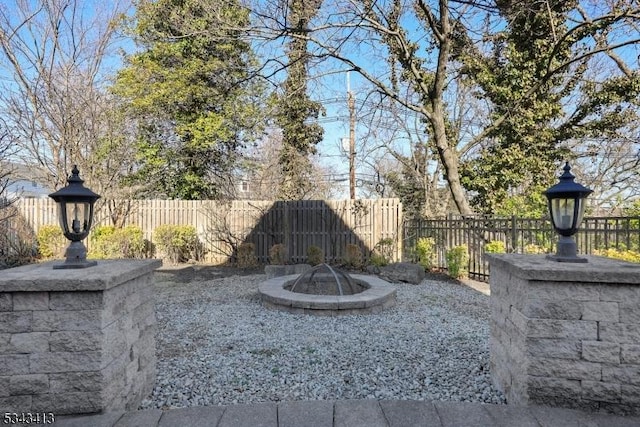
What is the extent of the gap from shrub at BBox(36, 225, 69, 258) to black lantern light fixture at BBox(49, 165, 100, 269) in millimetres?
8113

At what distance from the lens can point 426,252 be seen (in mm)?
7949

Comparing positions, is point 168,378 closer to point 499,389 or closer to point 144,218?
point 499,389

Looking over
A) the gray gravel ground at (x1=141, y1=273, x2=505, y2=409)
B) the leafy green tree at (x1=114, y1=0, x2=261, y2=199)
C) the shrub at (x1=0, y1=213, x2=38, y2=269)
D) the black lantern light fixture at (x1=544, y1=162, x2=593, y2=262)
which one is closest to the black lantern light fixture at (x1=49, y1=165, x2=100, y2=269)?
the gray gravel ground at (x1=141, y1=273, x2=505, y2=409)

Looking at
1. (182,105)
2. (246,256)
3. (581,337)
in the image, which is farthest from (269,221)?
(581,337)

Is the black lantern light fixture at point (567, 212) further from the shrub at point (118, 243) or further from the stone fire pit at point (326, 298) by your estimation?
the shrub at point (118, 243)

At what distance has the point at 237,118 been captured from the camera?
1390cm

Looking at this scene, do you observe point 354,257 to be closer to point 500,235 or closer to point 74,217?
point 500,235

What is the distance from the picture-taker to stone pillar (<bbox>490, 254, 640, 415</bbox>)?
6.78 feet

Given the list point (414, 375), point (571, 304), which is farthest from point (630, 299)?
point (414, 375)

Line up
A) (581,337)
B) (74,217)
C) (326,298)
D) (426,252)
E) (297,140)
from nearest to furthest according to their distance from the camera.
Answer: (581,337) → (74,217) → (326,298) → (426,252) → (297,140)

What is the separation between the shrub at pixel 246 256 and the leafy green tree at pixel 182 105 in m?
4.28

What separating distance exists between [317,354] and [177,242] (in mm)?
7032

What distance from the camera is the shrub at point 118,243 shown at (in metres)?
8.38

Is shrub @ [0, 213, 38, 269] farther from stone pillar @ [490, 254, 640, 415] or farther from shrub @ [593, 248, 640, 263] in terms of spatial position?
shrub @ [593, 248, 640, 263]
